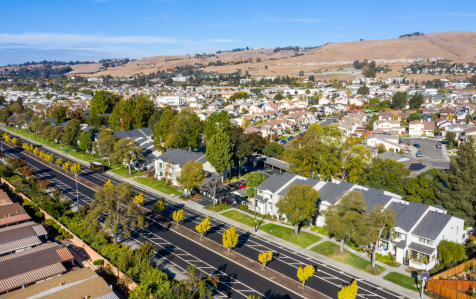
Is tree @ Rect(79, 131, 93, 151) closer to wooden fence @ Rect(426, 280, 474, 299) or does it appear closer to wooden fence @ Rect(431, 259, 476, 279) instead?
wooden fence @ Rect(426, 280, 474, 299)

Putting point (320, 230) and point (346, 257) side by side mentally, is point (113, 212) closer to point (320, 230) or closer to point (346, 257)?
point (320, 230)

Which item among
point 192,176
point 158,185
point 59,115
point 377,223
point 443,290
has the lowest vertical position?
point 158,185

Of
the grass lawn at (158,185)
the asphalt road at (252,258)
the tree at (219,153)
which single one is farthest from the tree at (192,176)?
the tree at (219,153)

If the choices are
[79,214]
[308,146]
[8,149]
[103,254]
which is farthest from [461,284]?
[8,149]

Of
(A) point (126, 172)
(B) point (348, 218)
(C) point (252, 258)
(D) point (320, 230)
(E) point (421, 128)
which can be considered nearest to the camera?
(B) point (348, 218)

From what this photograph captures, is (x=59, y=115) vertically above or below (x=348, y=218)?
above

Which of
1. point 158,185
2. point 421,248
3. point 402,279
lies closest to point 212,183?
point 158,185
